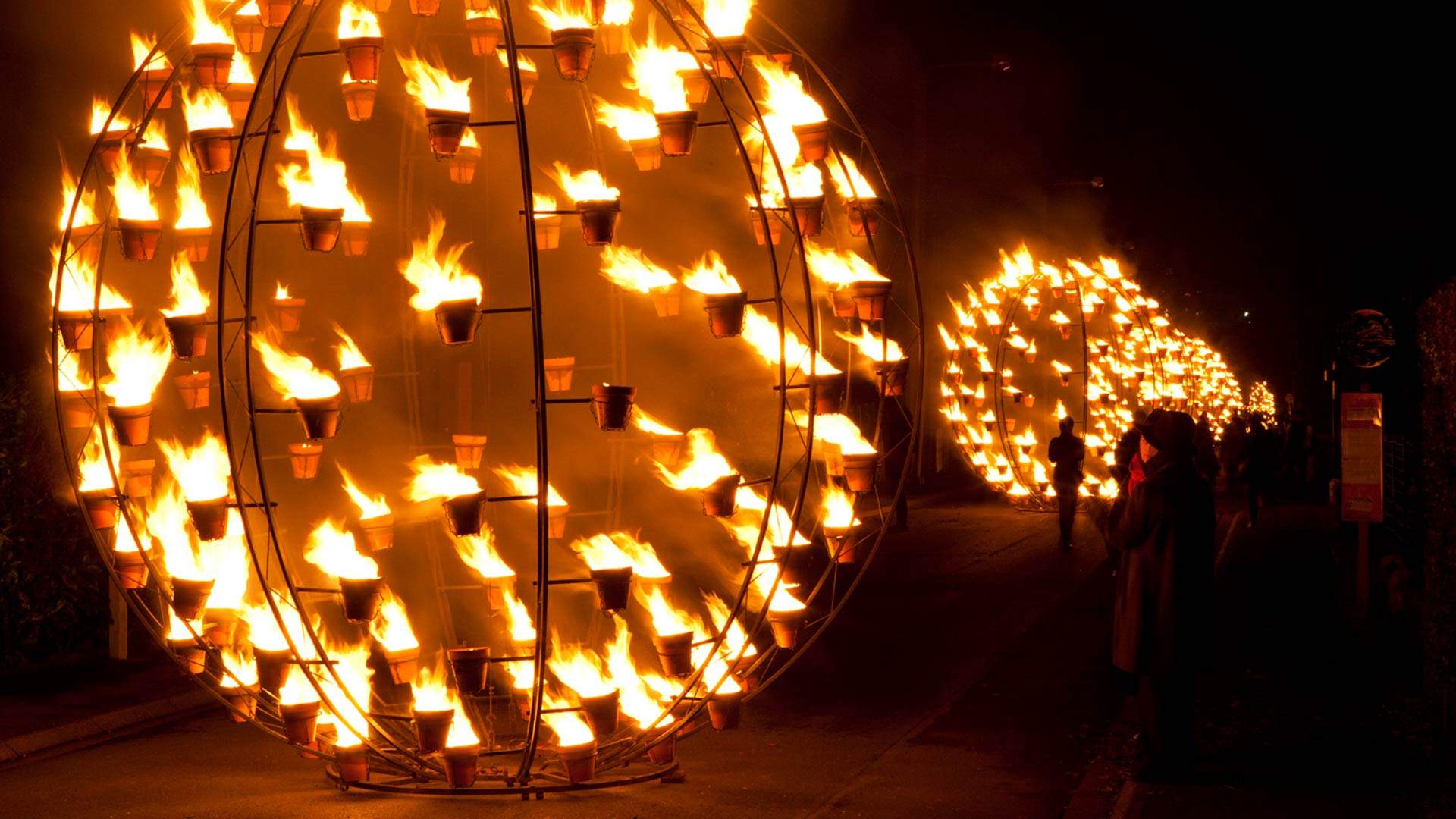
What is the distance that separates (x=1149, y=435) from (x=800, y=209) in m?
2.41

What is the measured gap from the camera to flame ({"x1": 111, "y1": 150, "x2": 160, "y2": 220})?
725 centimetres

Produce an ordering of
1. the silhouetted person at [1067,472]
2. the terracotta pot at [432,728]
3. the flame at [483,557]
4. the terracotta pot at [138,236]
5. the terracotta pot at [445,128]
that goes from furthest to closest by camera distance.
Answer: the silhouetted person at [1067,472] → the flame at [483,557] → the terracotta pot at [138,236] → the terracotta pot at [432,728] → the terracotta pot at [445,128]

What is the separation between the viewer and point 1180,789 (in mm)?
7520

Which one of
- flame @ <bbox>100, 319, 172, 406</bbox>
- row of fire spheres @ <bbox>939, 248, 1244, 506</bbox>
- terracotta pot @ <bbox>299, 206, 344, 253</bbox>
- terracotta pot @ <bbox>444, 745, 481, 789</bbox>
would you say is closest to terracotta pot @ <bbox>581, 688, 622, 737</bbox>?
terracotta pot @ <bbox>444, 745, 481, 789</bbox>

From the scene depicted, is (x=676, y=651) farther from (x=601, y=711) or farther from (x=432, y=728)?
(x=432, y=728)

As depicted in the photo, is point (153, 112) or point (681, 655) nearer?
point (681, 655)

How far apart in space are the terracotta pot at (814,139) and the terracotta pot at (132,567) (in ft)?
12.1

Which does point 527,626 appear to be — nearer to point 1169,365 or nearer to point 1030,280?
point 1030,280

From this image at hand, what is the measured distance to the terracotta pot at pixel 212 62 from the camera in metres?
7.04

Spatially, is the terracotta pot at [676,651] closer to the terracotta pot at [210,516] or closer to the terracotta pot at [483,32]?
the terracotta pot at [210,516]

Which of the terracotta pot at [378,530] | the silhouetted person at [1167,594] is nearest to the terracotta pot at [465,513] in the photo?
the terracotta pot at [378,530]

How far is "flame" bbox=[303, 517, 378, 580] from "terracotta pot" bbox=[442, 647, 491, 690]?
0.51 meters

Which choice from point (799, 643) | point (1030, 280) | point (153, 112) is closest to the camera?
point (153, 112)

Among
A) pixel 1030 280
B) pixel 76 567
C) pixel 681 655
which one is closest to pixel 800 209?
pixel 681 655
